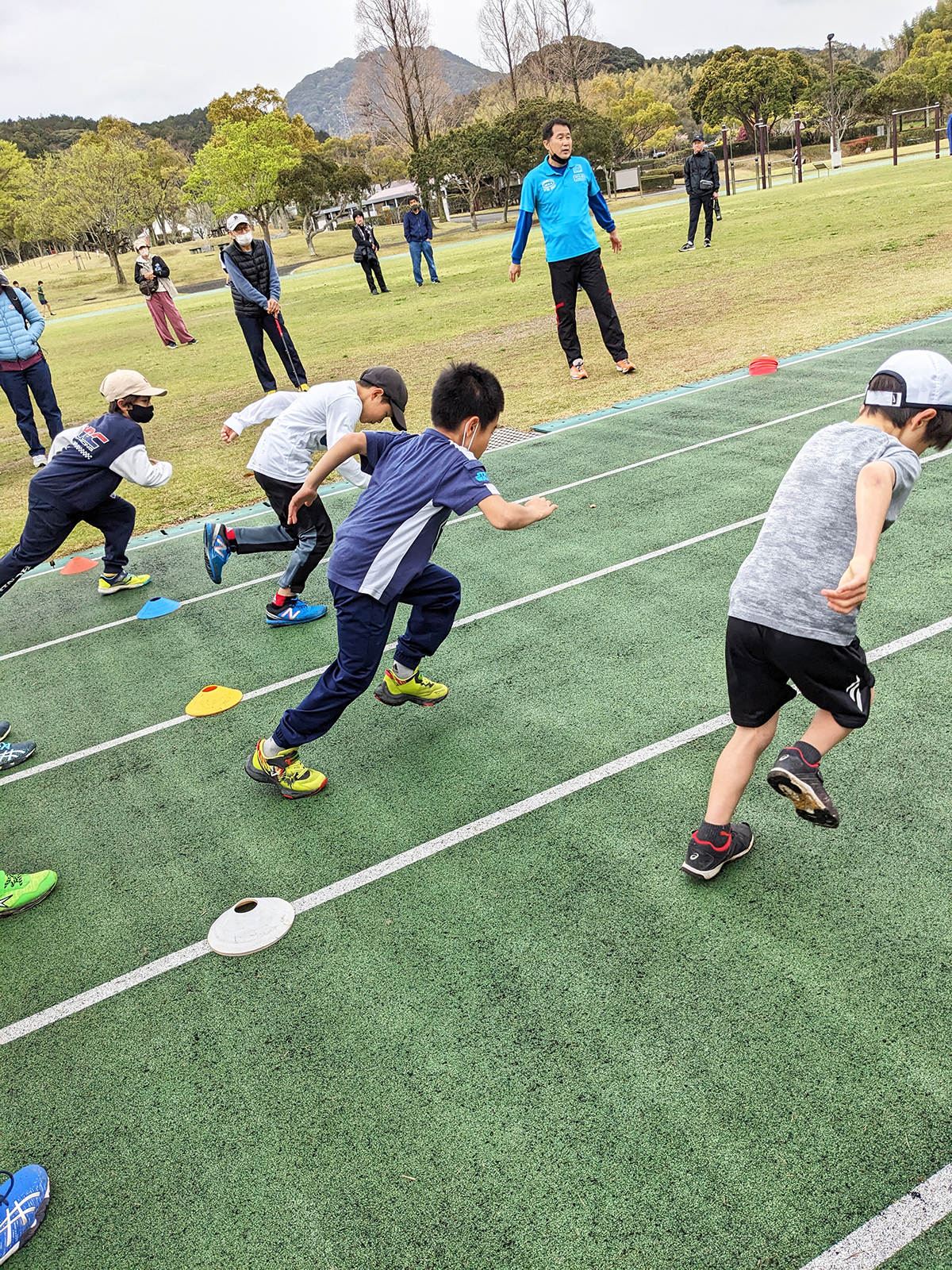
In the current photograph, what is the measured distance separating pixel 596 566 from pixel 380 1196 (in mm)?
4293

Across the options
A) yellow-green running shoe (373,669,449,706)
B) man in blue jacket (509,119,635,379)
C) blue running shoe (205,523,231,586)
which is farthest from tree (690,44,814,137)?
yellow-green running shoe (373,669,449,706)

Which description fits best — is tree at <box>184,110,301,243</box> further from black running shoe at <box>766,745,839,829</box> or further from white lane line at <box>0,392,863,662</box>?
black running shoe at <box>766,745,839,829</box>

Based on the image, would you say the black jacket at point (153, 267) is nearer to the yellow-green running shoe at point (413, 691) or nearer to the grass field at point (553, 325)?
the grass field at point (553, 325)

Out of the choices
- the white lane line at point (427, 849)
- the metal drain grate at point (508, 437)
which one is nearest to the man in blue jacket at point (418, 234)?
the metal drain grate at point (508, 437)

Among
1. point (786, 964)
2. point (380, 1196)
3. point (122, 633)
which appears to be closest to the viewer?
point (380, 1196)

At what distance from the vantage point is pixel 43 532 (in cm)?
601

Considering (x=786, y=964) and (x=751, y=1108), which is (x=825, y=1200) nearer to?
(x=751, y=1108)

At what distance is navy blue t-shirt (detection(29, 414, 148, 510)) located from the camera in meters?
6.04

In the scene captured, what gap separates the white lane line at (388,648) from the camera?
191 inches

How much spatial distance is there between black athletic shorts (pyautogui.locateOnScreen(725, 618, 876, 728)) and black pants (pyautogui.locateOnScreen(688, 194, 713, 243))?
19978mm

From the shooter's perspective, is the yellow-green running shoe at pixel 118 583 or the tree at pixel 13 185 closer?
the yellow-green running shoe at pixel 118 583

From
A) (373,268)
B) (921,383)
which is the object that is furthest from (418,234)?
(921,383)

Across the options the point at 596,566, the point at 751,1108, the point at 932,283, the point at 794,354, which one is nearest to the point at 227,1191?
the point at 751,1108

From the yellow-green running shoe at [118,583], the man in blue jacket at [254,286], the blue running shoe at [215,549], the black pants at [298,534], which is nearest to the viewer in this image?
the black pants at [298,534]
